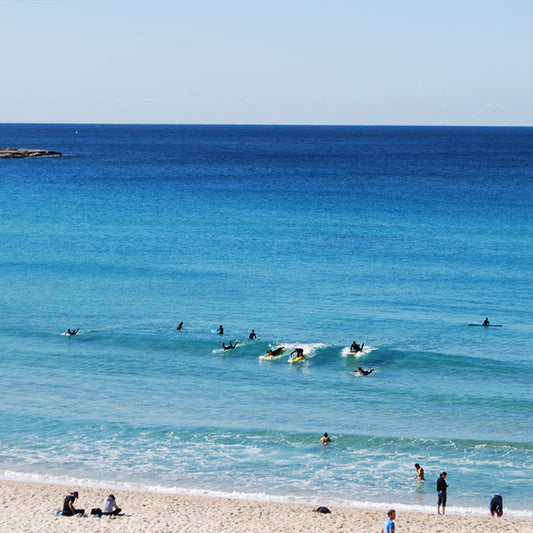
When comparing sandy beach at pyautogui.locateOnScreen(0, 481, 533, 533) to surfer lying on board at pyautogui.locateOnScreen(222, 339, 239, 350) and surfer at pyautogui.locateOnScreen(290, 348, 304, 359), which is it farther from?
surfer lying on board at pyautogui.locateOnScreen(222, 339, 239, 350)

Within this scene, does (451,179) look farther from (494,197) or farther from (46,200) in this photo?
(46,200)

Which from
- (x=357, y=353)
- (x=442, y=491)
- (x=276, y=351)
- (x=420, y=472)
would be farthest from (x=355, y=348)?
(x=442, y=491)

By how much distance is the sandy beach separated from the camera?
80.8ft

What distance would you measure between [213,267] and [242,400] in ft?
86.8

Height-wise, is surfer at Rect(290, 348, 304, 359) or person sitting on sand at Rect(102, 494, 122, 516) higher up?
surfer at Rect(290, 348, 304, 359)

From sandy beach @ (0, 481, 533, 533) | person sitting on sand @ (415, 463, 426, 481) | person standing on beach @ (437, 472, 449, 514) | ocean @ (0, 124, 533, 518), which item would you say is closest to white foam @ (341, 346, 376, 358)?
ocean @ (0, 124, 533, 518)

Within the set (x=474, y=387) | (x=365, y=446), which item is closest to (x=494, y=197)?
(x=474, y=387)

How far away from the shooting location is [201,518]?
25578 mm

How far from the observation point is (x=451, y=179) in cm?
12938

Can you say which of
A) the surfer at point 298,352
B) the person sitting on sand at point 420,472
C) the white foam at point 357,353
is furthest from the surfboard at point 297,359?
the person sitting on sand at point 420,472

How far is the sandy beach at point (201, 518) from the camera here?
80.8ft

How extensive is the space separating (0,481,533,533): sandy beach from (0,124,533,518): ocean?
124cm

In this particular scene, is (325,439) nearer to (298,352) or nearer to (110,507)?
(110,507)

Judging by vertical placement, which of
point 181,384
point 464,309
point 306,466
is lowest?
point 306,466
